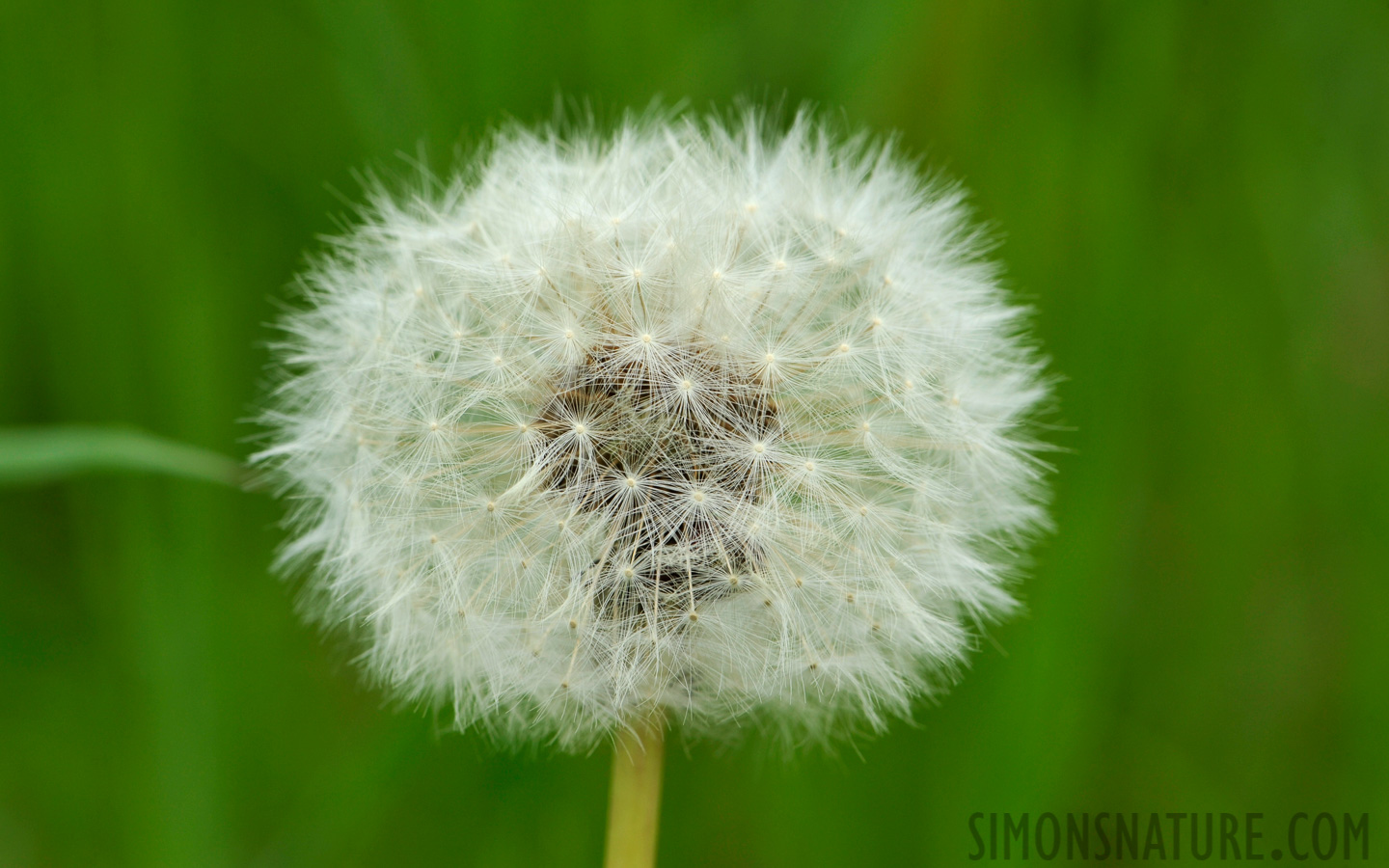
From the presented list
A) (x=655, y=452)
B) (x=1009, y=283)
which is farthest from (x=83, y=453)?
(x=1009, y=283)

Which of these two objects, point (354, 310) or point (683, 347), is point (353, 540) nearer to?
point (354, 310)

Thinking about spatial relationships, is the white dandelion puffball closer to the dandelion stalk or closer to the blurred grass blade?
the dandelion stalk

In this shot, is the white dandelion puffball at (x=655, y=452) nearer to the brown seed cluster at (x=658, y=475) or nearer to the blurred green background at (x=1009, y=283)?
the brown seed cluster at (x=658, y=475)

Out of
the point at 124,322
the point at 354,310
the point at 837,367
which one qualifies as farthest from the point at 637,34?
the point at 124,322

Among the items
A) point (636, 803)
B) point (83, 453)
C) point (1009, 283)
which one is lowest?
point (636, 803)

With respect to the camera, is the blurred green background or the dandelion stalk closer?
the dandelion stalk

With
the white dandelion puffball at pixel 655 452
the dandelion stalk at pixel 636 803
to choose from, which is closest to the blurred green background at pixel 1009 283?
the white dandelion puffball at pixel 655 452

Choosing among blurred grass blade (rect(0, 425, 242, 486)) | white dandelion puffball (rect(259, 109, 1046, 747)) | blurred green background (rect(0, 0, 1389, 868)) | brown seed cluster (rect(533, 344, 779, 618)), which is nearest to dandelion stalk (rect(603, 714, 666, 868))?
white dandelion puffball (rect(259, 109, 1046, 747))

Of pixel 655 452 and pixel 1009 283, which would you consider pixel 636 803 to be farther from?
pixel 1009 283
